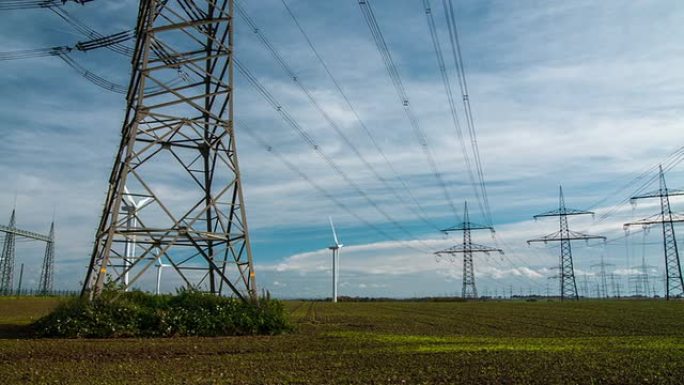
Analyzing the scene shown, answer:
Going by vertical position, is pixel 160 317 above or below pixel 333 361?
above

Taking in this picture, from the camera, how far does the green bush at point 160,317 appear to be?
2119cm

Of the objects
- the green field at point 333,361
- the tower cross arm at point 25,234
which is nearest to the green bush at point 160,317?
the green field at point 333,361

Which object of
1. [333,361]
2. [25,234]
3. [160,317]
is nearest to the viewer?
[333,361]

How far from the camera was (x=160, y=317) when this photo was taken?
22.2m

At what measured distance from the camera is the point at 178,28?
25.0 m

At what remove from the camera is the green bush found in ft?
69.5

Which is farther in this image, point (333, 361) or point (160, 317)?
point (160, 317)

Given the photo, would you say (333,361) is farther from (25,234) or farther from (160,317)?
(25,234)

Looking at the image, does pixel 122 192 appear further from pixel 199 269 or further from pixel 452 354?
pixel 452 354

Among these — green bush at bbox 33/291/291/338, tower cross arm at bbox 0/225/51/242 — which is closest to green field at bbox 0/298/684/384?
green bush at bbox 33/291/291/338

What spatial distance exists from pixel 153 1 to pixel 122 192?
Result: 30.0ft

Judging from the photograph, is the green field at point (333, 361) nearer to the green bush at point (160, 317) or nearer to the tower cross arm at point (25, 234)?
the green bush at point (160, 317)

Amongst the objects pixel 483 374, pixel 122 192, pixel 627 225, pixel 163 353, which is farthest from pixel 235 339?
pixel 627 225

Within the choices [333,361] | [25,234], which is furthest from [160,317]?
[25,234]
